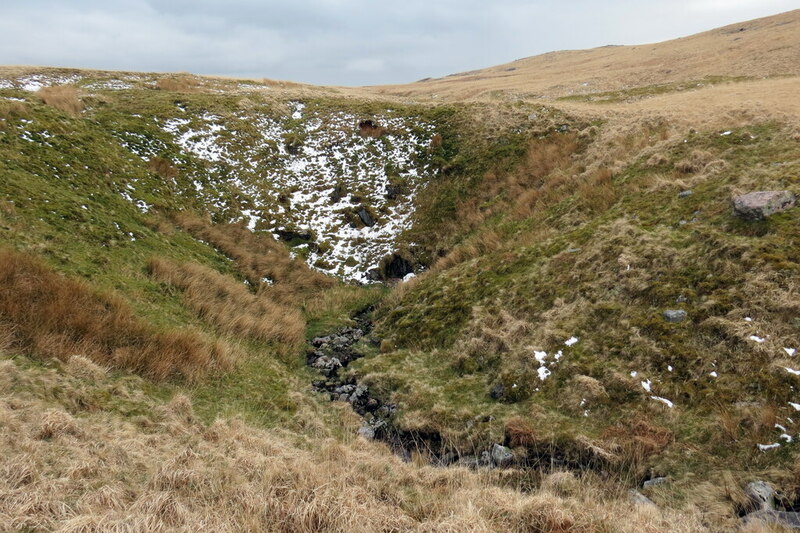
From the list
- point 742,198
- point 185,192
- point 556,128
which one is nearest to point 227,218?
point 185,192

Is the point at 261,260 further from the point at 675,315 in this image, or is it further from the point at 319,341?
the point at 675,315

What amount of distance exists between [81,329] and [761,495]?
1264 centimetres

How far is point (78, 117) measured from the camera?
71.4ft

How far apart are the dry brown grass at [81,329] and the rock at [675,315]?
1060 centimetres

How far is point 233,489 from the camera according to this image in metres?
5.49

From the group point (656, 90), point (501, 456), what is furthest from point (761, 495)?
point (656, 90)

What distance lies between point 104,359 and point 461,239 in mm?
14876

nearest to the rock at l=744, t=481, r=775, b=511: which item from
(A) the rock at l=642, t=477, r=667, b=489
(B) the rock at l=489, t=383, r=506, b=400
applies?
(A) the rock at l=642, t=477, r=667, b=489

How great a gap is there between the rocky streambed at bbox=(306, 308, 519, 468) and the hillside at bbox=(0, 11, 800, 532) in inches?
3.1

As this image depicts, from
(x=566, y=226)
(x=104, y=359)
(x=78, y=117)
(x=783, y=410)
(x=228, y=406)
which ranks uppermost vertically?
(x=78, y=117)

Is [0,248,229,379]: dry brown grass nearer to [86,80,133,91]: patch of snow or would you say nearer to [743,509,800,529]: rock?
[743,509,800,529]: rock

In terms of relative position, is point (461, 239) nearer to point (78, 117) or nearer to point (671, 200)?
point (671, 200)

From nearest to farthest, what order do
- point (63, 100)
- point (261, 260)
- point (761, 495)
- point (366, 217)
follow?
1. point (761, 495)
2. point (261, 260)
3. point (63, 100)
4. point (366, 217)

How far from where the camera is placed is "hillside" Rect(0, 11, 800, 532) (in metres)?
5.84
